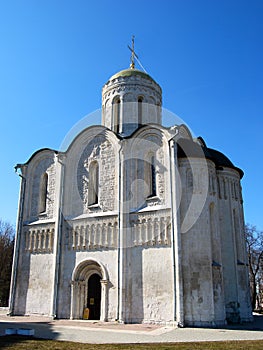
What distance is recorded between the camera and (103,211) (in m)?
18.9

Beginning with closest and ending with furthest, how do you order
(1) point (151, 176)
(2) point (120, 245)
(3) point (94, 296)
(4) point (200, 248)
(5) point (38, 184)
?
(4) point (200, 248) → (2) point (120, 245) → (3) point (94, 296) → (1) point (151, 176) → (5) point (38, 184)

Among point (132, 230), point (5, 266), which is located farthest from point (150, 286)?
point (5, 266)

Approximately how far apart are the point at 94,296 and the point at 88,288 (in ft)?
1.86

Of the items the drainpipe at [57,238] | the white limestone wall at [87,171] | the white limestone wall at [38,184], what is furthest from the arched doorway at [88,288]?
the white limestone wall at [38,184]

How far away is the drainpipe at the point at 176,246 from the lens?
15.1 m

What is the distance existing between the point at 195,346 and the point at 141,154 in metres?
11.0

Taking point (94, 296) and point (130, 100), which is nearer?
point (94, 296)

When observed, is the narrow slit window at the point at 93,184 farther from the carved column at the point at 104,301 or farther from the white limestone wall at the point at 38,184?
the carved column at the point at 104,301

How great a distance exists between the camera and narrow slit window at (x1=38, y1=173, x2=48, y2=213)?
70.8 ft

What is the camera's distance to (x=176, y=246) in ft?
52.0

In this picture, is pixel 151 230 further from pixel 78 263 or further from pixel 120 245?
pixel 78 263

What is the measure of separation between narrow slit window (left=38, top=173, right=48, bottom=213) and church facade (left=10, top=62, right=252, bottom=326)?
7cm

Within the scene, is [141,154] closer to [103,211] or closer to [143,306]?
[103,211]

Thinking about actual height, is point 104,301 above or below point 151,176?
below
